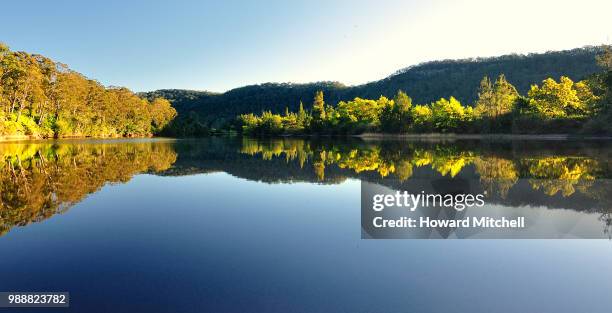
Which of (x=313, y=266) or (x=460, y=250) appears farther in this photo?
(x=460, y=250)

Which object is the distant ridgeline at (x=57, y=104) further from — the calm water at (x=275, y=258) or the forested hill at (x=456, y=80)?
the calm water at (x=275, y=258)

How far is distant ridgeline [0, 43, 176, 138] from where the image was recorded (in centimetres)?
5519

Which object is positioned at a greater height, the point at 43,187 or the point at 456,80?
the point at 456,80

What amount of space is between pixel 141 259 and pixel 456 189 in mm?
9495

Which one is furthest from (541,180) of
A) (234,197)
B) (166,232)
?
(166,232)

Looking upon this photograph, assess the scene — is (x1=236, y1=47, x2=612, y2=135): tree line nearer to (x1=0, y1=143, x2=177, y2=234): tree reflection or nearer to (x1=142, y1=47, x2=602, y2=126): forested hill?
(x1=0, y1=143, x2=177, y2=234): tree reflection

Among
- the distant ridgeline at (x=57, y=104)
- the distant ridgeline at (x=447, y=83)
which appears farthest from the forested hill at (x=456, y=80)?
the distant ridgeline at (x=57, y=104)

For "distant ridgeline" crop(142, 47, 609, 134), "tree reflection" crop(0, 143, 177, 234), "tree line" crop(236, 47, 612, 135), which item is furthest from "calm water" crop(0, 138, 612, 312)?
"distant ridgeline" crop(142, 47, 609, 134)

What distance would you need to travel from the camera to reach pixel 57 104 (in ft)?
229

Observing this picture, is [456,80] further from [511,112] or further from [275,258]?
[275,258]

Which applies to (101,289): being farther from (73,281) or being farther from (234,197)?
(234,197)

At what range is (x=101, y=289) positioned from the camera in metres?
4.68

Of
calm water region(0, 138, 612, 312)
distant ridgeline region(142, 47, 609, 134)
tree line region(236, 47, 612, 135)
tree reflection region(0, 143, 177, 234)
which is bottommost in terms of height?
calm water region(0, 138, 612, 312)

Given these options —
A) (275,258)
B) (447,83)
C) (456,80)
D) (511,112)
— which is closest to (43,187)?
(275,258)
